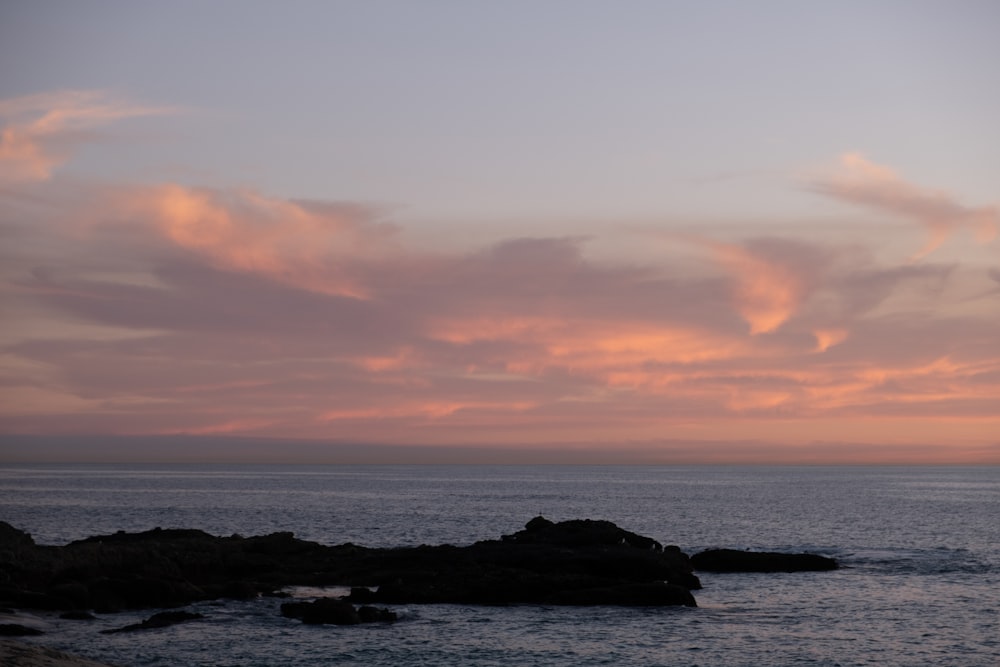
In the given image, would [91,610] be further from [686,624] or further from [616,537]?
[616,537]

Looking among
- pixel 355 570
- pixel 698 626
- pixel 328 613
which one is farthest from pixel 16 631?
pixel 698 626

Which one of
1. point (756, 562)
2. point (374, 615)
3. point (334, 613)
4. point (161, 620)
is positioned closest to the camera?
point (161, 620)

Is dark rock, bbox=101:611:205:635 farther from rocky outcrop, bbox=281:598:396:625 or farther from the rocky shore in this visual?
rocky outcrop, bbox=281:598:396:625

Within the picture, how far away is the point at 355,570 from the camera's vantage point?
5925 cm

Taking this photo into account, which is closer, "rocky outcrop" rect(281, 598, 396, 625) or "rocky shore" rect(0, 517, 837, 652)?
"rocky outcrop" rect(281, 598, 396, 625)

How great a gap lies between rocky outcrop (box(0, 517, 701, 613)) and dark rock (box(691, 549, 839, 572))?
3.91m

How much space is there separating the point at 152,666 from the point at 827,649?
2538 cm

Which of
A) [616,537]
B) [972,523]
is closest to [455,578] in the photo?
[616,537]

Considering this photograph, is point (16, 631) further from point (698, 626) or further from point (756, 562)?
point (756, 562)

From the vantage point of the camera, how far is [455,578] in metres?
55.1

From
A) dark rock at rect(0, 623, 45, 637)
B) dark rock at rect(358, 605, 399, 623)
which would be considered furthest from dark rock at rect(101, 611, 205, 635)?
dark rock at rect(358, 605, 399, 623)

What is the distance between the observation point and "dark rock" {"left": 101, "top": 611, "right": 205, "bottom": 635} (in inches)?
1663

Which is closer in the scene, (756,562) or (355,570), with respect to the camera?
(355,570)

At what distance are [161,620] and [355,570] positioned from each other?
1683 cm
